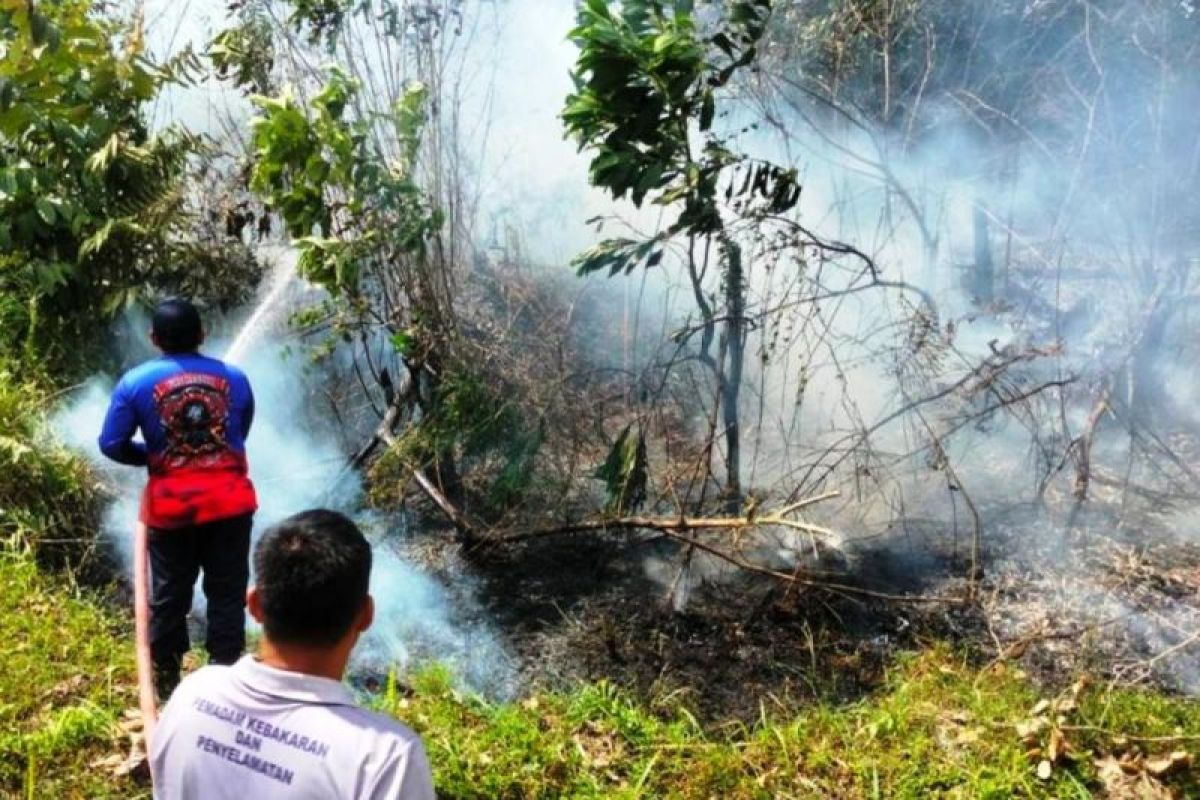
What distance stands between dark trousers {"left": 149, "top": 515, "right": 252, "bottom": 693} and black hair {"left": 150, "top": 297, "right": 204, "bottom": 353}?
2.28 ft

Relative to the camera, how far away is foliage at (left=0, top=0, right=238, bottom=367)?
5.82m

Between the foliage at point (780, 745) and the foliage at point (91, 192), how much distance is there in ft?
13.5

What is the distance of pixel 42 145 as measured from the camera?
19.8ft

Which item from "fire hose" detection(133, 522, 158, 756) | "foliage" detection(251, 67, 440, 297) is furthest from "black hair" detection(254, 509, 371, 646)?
"foliage" detection(251, 67, 440, 297)

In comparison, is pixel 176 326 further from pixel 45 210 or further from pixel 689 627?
pixel 45 210

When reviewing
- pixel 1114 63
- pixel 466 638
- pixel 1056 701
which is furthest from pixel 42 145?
pixel 1114 63

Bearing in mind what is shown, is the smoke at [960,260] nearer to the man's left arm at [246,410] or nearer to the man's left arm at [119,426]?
the man's left arm at [246,410]

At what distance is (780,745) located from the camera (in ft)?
11.5

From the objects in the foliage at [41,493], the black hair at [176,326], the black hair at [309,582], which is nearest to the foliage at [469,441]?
the foliage at [41,493]

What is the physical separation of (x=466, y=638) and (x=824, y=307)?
16.3 ft

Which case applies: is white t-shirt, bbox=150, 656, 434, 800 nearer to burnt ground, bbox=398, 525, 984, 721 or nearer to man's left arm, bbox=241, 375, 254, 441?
man's left arm, bbox=241, 375, 254, 441

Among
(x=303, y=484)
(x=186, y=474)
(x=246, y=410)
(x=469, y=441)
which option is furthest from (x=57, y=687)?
(x=469, y=441)

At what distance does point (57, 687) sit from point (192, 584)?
656 mm

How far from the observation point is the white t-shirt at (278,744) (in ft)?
4.95
